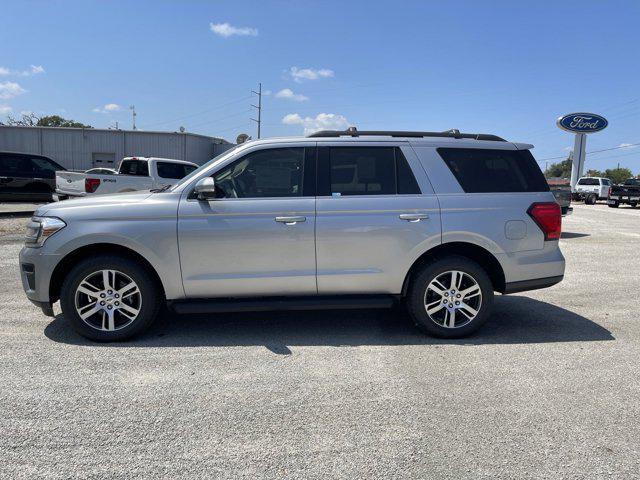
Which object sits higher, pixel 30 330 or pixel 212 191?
pixel 212 191

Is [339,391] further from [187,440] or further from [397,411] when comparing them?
[187,440]

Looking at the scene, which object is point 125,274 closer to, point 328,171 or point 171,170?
point 328,171

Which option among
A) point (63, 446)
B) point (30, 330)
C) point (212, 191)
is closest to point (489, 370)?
point (212, 191)

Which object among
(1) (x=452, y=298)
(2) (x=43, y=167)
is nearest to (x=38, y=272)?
(1) (x=452, y=298)

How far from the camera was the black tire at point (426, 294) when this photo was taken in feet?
15.6

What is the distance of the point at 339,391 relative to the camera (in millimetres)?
3666

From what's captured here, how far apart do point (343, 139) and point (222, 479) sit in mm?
3313

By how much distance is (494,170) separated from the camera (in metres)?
5.02

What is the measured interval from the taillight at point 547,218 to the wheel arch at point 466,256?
0.58 m

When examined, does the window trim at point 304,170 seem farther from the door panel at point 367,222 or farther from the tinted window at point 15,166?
the tinted window at point 15,166

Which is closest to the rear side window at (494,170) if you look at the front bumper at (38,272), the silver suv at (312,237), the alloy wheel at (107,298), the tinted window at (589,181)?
the silver suv at (312,237)

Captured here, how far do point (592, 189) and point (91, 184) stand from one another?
33.0 metres

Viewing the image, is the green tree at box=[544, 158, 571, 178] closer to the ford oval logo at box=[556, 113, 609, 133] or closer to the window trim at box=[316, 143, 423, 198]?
the ford oval logo at box=[556, 113, 609, 133]

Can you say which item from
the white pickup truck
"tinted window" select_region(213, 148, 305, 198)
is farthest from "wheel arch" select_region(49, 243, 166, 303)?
the white pickup truck
